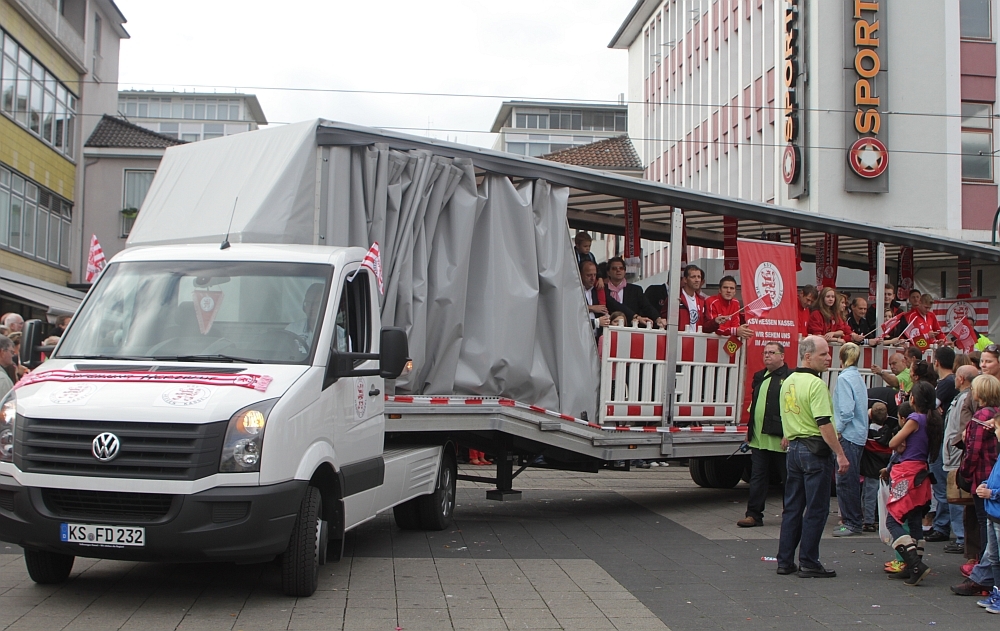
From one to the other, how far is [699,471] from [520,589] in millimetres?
8119

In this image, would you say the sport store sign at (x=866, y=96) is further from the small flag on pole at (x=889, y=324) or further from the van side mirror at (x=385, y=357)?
the van side mirror at (x=385, y=357)

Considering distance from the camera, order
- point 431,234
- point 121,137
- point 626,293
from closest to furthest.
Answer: point 431,234, point 626,293, point 121,137

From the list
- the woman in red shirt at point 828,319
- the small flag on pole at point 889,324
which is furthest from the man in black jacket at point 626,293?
the small flag on pole at point 889,324

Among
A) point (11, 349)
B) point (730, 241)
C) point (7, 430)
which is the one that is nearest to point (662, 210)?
point (730, 241)

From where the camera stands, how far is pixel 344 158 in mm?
9398

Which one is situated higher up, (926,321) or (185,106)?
(185,106)

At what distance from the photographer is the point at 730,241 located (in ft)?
47.1

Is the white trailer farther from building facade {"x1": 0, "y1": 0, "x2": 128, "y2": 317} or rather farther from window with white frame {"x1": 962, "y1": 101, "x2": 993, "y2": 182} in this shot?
window with white frame {"x1": 962, "y1": 101, "x2": 993, "y2": 182}

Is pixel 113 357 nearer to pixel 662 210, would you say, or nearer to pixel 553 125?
pixel 662 210

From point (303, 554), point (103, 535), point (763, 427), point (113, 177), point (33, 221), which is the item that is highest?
point (113, 177)

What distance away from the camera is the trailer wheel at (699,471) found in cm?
1541

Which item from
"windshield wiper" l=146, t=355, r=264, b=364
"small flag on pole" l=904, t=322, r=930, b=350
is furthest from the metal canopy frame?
"windshield wiper" l=146, t=355, r=264, b=364

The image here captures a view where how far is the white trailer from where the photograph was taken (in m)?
6.60

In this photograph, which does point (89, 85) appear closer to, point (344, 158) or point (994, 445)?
point (344, 158)
